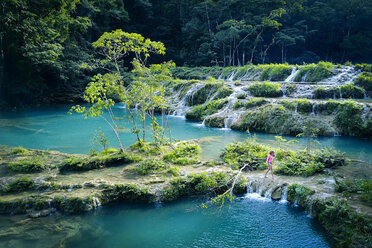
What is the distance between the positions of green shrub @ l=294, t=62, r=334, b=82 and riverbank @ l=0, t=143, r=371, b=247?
17.0 m

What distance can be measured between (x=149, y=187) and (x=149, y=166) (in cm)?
129

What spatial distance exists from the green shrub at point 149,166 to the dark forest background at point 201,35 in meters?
23.0

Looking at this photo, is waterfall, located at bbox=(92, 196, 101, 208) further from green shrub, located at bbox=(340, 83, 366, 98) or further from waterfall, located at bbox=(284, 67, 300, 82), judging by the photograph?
waterfall, located at bbox=(284, 67, 300, 82)

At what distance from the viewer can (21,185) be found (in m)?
8.93

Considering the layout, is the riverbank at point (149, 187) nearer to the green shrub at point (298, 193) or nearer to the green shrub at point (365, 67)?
the green shrub at point (298, 193)

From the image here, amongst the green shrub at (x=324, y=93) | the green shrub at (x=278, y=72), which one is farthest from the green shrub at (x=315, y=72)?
the green shrub at (x=324, y=93)

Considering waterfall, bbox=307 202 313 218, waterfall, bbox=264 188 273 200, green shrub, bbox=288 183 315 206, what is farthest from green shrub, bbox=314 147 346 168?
waterfall, bbox=307 202 313 218

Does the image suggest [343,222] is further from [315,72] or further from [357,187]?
[315,72]

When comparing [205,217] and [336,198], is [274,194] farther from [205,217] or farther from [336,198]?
[205,217]

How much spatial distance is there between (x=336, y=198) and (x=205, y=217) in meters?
3.77

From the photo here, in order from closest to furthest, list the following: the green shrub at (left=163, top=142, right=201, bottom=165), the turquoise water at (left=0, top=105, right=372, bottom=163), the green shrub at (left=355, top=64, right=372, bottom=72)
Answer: the green shrub at (left=163, top=142, right=201, bottom=165)
the turquoise water at (left=0, top=105, right=372, bottom=163)
the green shrub at (left=355, top=64, right=372, bottom=72)

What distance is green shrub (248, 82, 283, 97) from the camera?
71.4 ft

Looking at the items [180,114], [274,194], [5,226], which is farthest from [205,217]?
[180,114]

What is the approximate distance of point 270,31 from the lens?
51.9m
